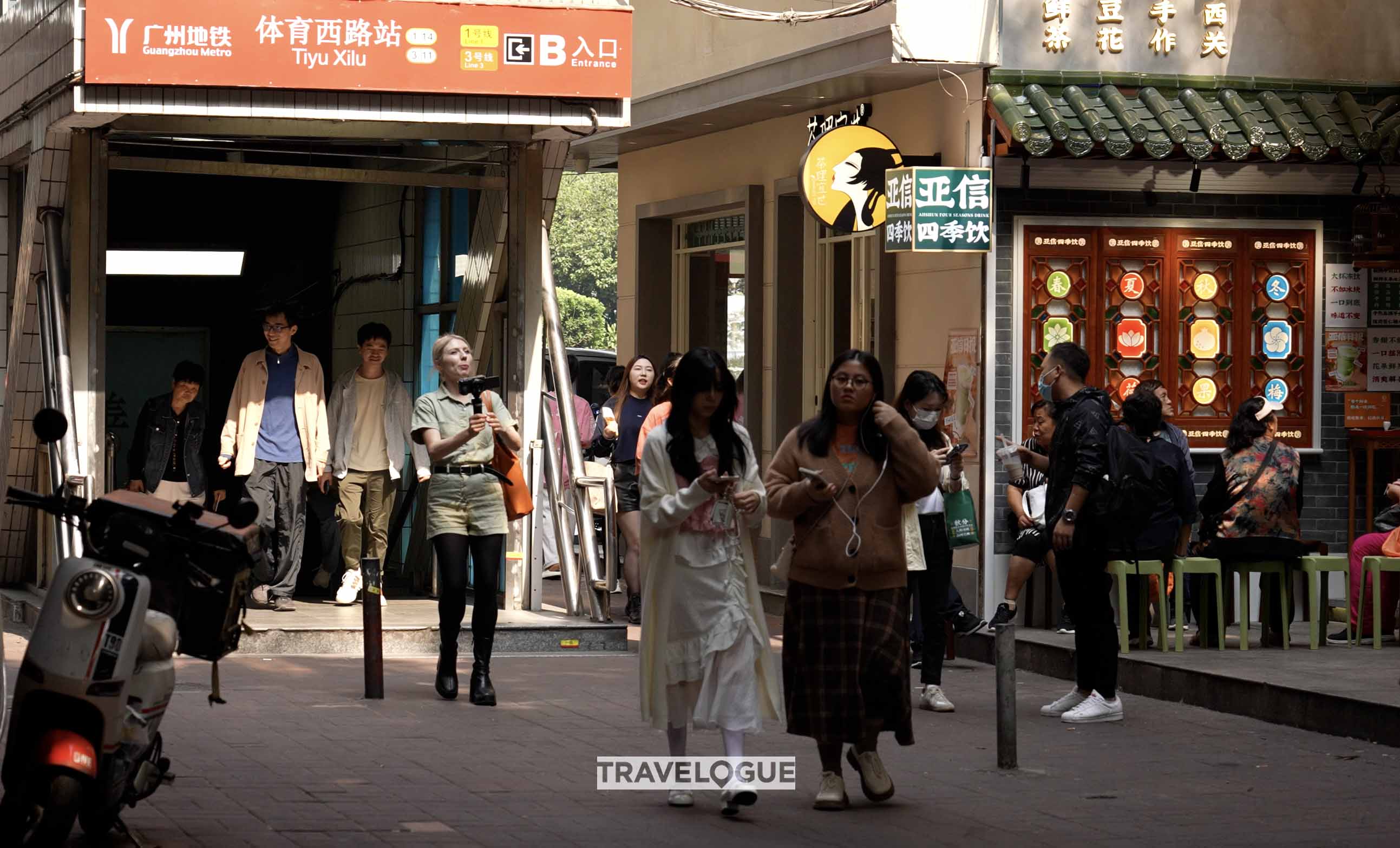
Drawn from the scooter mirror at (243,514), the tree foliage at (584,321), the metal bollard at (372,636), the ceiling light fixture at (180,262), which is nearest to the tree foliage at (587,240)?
the tree foliage at (584,321)

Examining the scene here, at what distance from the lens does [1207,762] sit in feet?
30.6

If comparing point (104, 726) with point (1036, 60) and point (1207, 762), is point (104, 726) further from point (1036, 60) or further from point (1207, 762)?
point (1036, 60)

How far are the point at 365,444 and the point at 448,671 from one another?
141 inches

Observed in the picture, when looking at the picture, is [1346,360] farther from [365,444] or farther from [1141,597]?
[365,444]

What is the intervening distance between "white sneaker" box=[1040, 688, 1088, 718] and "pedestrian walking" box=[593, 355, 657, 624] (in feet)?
13.8

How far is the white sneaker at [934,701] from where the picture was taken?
1081cm

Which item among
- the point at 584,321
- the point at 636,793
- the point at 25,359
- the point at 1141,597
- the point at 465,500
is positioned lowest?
the point at 636,793

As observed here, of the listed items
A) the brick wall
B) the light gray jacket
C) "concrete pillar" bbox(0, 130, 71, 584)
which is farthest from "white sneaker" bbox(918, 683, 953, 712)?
"concrete pillar" bbox(0, 130, 71, 584)

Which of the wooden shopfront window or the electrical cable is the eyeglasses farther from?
the electrical cable

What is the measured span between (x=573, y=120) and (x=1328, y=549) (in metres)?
6.31

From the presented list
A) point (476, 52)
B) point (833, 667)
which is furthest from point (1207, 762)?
point (476, 52)

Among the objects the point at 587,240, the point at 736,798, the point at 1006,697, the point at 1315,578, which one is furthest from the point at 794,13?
the point at 587,240

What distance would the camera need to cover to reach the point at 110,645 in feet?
20.6

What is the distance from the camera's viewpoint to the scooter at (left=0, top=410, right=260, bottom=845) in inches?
243
